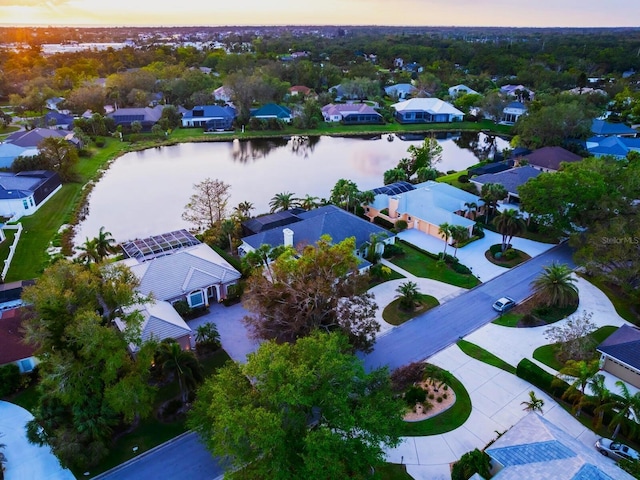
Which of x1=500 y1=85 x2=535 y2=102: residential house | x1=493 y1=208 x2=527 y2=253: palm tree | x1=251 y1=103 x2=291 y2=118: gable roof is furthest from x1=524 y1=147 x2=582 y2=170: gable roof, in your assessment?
x1=500 y1=85 x2=535 y2=102: residential house

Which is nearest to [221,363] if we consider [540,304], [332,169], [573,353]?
[573,353]

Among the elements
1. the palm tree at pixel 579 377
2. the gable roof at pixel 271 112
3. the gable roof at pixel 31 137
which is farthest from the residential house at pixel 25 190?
the palm tree at pixel 579 377

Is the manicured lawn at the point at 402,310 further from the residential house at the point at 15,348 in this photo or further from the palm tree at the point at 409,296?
the residential house at the point at 15,348

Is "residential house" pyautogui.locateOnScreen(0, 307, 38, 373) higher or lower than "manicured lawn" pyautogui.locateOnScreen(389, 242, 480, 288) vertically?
higher

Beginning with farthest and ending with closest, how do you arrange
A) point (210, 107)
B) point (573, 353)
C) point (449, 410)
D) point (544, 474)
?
point (210, 107) → point (573, 353) → point (449, 410) → point (544, 474)

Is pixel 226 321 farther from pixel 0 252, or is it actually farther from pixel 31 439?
pixel 0 252

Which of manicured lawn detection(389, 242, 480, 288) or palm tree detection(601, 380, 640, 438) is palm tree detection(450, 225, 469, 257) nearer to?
manicured lawn detection(389, 242, 480, 288)

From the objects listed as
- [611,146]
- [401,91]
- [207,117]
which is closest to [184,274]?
[207,117]
